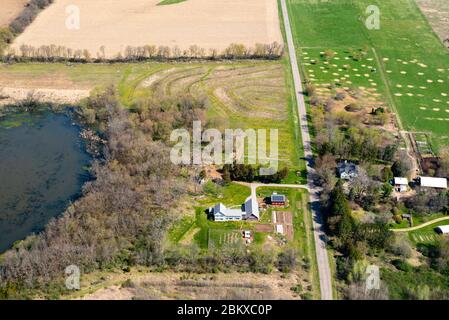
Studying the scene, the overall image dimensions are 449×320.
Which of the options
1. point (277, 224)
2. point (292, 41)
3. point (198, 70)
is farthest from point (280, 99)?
point (277, 224)

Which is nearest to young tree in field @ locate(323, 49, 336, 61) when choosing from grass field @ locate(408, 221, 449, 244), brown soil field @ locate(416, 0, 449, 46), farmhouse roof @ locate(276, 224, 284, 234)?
brown soil field @ locate(416, 0, 449, 46)

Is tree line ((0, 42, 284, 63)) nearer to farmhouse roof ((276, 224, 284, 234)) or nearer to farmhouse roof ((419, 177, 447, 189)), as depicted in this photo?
farmhouse roof ((419, 177, 447, 189))

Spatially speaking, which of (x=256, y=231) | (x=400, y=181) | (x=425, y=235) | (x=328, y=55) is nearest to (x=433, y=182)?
(x=400, y=181)

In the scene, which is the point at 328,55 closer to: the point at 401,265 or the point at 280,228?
the point at 280,228

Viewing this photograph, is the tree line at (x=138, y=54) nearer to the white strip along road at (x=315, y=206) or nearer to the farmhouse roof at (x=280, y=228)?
the white strip along road at (x=315, y=206)

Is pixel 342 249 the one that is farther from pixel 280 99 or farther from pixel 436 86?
pixel 436 86
